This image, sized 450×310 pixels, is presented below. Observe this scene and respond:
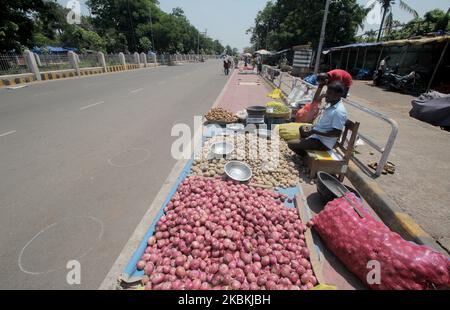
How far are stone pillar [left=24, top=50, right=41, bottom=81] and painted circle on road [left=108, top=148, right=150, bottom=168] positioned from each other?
1756cm

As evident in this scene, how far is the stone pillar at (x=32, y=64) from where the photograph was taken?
53.3 feet

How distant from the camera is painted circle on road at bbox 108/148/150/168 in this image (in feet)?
14.2

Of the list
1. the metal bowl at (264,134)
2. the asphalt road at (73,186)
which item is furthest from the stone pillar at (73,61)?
the metal bowl at (264,134)

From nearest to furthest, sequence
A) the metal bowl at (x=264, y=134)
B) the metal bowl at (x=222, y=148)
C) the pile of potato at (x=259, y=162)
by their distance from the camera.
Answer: the pile of potato at (x=259, y=162) → the metal bowl at (x=222, y=148) → the metal bowl at (x=264, y=134)

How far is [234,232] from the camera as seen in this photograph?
101 inches

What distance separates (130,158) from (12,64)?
1821 cm

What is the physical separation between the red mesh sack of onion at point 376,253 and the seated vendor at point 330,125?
1.50m

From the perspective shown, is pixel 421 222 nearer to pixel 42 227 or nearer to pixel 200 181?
pixel 200 181

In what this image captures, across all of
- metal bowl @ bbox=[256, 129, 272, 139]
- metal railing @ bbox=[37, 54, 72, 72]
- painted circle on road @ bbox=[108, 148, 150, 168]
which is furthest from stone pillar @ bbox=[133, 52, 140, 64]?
metal bowl @ bbox=[256, 129, 272, 139]

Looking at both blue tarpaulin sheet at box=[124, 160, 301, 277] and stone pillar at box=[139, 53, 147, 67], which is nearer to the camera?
blue tarpaulin sheet at box=[124, 160, 301, 277]

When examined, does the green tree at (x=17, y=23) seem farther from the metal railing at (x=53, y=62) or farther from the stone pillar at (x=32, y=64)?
the stone pillar at (x=32, y=64)

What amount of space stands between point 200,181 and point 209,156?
94cm

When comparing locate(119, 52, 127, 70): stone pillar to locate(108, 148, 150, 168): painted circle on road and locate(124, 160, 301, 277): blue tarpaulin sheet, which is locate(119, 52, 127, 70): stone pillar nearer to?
locate(108, 148, 150, 168): painted circle on road
